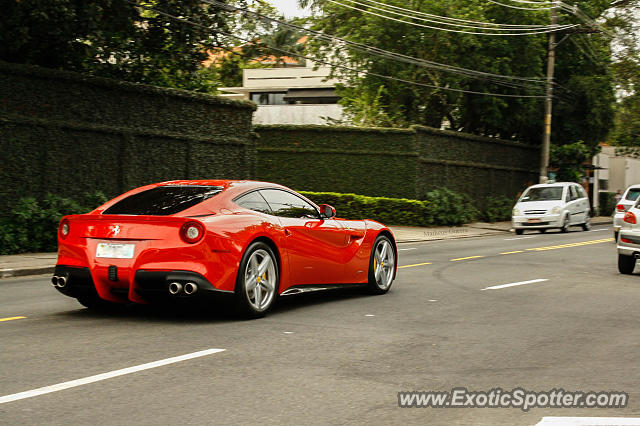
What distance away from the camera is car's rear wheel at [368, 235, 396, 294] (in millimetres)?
10602

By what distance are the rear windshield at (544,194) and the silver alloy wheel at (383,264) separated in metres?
19.8

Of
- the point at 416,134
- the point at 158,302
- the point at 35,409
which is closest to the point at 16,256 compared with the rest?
the point at 158,302

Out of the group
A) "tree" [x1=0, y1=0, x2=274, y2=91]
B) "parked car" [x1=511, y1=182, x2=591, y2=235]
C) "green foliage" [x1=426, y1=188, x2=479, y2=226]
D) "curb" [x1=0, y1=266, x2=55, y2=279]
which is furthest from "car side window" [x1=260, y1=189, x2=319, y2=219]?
"green foliage" [x1=426, y1=188, x2=479, y2=226]

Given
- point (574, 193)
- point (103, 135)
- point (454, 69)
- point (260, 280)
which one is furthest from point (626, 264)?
point (454, 69)

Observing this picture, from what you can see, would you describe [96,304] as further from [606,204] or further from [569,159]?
[606,204]

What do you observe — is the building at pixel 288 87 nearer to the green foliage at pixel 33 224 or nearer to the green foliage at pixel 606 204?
the green foliage at pixel 606 204

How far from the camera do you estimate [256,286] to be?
830 centimetres

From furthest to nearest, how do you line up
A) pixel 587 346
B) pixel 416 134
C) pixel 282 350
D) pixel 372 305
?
pixel 416 134
pixel 372 305
pixel 587 346
pixel 282 350

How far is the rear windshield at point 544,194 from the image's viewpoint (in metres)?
29.5

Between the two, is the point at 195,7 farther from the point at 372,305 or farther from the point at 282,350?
the point at 282,350

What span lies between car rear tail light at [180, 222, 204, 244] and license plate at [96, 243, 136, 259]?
1.58 ft

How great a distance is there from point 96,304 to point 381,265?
12.3ft

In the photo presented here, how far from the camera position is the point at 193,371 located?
19.3 ft

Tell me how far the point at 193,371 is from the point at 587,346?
352 cm
